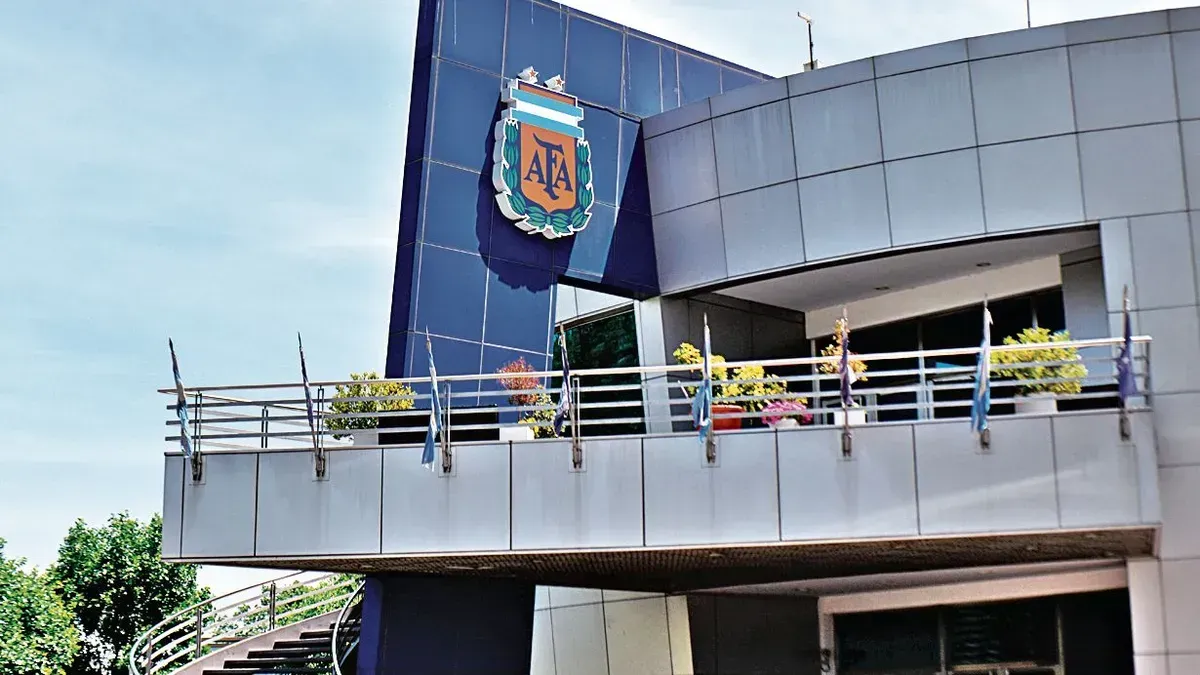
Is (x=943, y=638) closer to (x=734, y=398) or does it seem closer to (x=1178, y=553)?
(x=1178, y=553)

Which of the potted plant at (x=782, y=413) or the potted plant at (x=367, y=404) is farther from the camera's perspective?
the potted plant at (x=367, y=404)

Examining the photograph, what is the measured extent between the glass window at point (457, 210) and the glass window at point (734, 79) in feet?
22.7

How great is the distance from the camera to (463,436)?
77.1 ft

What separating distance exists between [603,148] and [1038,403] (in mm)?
9945

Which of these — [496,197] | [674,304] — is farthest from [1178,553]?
[496,197]

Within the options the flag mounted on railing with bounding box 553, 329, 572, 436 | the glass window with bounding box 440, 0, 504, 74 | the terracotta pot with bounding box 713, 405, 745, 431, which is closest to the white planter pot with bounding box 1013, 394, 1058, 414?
the terracotta pot with bounding box 713, 405, 745, 431

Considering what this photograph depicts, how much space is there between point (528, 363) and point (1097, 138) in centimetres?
987

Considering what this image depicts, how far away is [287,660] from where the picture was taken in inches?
1021

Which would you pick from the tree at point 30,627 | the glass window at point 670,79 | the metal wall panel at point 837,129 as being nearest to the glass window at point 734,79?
the glass window at point 670,79

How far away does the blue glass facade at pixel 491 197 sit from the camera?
23.7 metres

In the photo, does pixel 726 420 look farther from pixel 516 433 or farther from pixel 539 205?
pixel 539 205

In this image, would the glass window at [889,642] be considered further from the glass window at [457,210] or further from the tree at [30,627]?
the tree at [30,627]

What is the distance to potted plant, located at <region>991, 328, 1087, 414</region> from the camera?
19578 millimetres

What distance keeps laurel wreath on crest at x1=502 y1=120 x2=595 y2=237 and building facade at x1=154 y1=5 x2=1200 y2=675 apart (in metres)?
0.06
